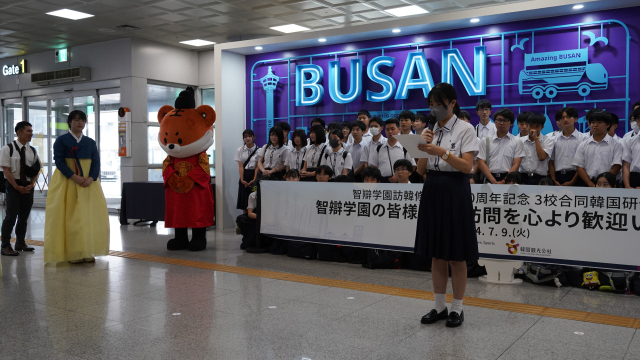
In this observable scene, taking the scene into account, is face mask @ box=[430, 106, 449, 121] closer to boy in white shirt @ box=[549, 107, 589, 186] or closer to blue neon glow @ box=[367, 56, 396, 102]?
boy in white shirt @ box=[549, 107, 589, 186]

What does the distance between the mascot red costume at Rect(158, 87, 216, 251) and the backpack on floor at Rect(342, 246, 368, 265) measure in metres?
1.93

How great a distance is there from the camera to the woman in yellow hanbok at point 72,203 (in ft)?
19.2

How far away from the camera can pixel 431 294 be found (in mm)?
4676

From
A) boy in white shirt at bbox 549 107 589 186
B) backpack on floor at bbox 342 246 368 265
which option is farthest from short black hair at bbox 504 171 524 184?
backpack on floor at bbox 342 246 368 265

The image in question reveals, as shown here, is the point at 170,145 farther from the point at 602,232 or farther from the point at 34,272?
the point at 602,232

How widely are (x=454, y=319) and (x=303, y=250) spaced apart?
9.47 ft

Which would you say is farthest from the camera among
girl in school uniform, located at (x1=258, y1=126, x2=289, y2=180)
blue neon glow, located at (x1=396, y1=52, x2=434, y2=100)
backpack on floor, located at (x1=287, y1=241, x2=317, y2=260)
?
blue neon glow, located at (x1=396, y1=52, x2=434, y2=100)

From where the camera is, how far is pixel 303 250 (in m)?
6.38

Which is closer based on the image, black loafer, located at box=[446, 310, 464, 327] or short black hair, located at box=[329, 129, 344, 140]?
black loafer, located at box=[446, 310, 464, 327]

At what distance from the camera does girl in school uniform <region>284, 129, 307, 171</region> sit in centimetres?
752

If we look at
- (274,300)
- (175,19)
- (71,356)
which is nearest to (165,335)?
(71,356)

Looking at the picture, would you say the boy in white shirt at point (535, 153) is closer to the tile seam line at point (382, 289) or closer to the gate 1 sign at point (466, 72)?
the gate 1 sign at point (466, 72)

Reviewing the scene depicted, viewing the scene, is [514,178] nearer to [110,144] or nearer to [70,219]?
[70,219]

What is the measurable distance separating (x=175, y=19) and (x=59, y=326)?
25.3ft
